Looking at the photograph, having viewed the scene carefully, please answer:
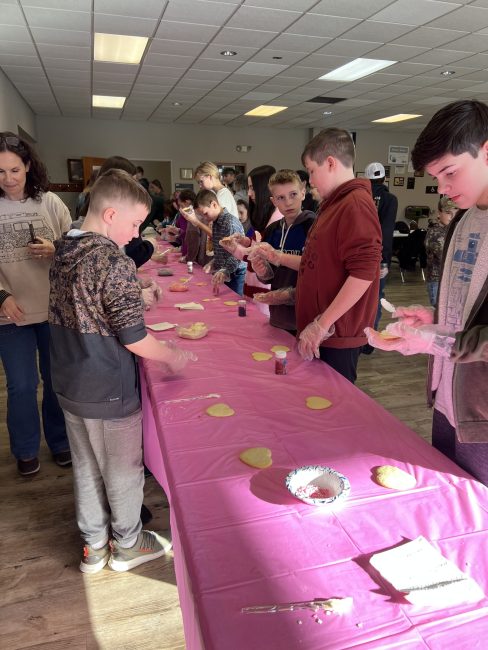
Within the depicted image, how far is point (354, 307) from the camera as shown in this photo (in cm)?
173

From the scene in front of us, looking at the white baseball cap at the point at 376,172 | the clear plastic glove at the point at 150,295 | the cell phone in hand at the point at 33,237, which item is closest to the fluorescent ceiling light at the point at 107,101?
the white baseball cap at the point at 376,172

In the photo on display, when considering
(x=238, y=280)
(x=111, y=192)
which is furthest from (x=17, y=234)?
(x=238, y=280)

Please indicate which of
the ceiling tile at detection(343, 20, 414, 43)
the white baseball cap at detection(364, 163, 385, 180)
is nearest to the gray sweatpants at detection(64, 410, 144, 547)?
the white baseball cap at detection(364, 163, 385, 180)

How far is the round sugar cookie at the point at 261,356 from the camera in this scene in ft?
5.84

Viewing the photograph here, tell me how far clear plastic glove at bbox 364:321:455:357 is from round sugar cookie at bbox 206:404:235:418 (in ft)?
1.53

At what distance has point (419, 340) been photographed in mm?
1074

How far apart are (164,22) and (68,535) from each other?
4348mm

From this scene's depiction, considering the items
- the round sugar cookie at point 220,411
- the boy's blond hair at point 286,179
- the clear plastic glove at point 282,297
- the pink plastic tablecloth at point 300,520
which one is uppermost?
the boy's blond hair at point 286,179

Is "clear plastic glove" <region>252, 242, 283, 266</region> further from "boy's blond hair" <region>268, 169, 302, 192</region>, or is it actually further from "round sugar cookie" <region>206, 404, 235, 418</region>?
"round sugar cookie" <region>206, 404, 235, 418</region>

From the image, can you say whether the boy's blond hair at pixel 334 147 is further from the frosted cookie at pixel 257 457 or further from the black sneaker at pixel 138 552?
the black sneaker at pixel 138 552

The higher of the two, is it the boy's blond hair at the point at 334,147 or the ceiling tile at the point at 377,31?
the ceiling tile at the point at 377,31

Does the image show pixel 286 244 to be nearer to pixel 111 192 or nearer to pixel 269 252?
pixel 269 252

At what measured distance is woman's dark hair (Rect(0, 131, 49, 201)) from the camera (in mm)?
1822

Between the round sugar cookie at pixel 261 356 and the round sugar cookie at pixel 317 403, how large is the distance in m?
0.40
